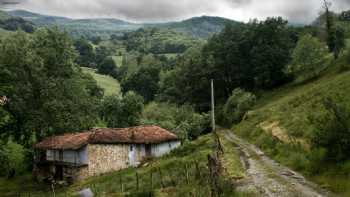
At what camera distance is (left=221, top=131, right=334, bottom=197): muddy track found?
20562 millimetres

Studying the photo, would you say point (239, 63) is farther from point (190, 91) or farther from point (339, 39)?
point (339, 39)

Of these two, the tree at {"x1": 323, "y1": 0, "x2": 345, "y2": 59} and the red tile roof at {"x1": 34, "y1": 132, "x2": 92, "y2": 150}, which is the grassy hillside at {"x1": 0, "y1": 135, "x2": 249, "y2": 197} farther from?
the tree at {"x1": 323, "y1": 0, "x2": 345, "y2": 59}

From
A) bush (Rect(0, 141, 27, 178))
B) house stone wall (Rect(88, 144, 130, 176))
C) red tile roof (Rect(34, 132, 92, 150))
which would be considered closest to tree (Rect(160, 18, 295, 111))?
bush (Rect(0, 141, 27, 178))

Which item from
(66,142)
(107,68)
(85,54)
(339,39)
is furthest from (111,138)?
(85,54)

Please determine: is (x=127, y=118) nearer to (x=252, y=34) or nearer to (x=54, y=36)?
(x=54, y=36)

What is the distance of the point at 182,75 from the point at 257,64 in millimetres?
16648

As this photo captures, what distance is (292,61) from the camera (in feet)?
258

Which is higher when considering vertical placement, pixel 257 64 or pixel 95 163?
pixel 257 64

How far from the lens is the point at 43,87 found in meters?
45.3

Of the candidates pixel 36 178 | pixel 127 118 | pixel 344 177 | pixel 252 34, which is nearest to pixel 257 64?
pixel 252 34

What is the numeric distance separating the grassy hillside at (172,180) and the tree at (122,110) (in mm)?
15311

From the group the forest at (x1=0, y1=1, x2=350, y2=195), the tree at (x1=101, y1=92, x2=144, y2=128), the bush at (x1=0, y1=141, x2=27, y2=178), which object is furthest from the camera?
the tree at (x1=101, y1=92, x2=144, y2=128)

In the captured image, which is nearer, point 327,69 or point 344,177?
point 344,177

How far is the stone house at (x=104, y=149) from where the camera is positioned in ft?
137
